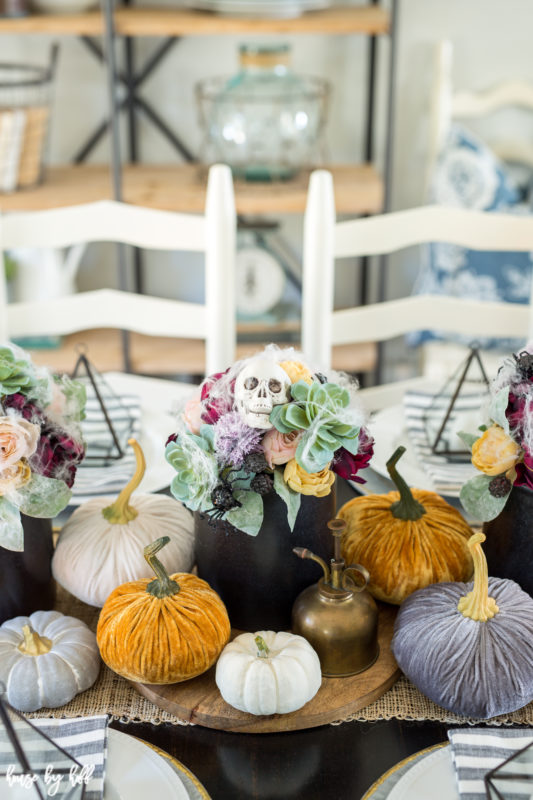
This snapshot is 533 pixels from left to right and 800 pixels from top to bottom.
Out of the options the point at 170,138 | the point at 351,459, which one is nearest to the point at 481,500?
the point at 351,459

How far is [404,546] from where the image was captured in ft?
2.81

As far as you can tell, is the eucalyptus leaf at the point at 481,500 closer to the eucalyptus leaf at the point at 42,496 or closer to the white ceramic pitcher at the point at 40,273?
the eucalyptus leaf at the point at 42,496

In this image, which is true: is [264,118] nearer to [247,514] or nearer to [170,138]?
[170,138]

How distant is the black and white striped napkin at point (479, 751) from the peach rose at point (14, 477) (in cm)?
40

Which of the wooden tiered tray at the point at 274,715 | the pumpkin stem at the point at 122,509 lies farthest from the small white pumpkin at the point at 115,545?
the wooden tiered tray at the point at 274,715

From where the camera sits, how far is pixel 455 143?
7.44 feet

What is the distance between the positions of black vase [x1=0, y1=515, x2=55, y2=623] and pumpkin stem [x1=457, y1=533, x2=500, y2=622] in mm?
382

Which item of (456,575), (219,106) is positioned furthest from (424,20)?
(456,575)

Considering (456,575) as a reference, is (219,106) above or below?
above

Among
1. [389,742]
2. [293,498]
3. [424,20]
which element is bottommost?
[389,742]

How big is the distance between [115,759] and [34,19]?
179 centimetres

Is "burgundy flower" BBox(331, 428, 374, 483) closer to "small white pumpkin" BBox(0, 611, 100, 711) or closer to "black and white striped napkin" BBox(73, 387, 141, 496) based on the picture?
"small white pumpkin" BBox(0, 611, 100, 711)

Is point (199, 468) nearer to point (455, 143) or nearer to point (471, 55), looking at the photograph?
point (455, 143)

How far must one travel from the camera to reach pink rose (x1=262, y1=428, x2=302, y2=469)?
76cm
